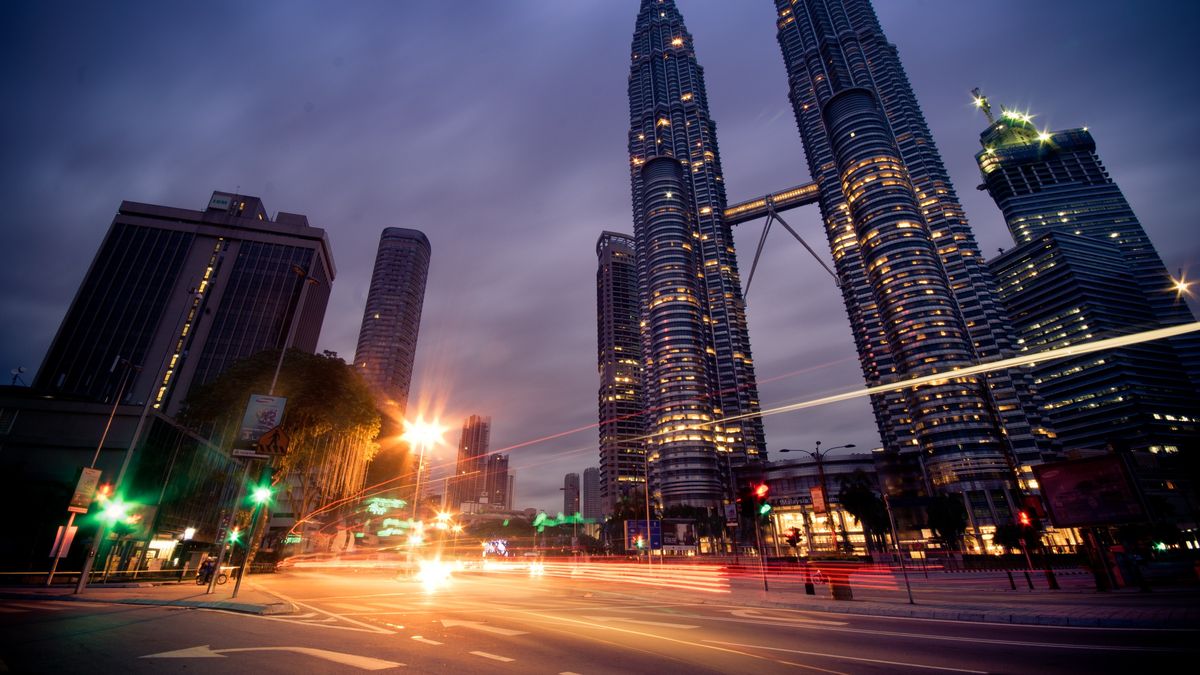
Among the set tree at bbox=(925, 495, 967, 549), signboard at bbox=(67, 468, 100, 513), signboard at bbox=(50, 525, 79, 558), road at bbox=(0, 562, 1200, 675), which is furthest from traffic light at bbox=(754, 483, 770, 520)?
tree at bbox=(925, 495, 967, 549)

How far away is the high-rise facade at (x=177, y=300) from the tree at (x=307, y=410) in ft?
161

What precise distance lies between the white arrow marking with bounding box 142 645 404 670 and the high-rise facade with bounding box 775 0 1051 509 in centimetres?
13154

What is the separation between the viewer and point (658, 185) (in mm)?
186625

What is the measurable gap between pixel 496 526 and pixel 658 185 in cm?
14558

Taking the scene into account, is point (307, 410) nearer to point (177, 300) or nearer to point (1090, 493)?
point (1090, 493)

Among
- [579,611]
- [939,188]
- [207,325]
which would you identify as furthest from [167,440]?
[939,188]

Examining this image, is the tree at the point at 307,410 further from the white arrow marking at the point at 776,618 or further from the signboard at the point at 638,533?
the signboard at the point at 638,533

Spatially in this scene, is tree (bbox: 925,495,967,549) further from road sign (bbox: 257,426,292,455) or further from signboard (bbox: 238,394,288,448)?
signboard (bbox: 238,394,288,448)

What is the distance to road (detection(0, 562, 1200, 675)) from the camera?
7816mm

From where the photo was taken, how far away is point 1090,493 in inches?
849

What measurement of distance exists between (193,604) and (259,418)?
307 inches

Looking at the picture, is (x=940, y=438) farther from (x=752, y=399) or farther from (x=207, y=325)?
(x=207, y=325)

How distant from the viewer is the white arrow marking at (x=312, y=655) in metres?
7.74

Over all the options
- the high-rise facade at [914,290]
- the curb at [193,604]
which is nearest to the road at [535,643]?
the curb at [193,604]
